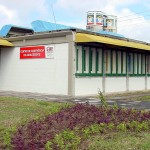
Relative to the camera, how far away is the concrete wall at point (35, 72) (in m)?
20.9

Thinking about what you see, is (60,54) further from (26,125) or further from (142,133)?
(142,133)

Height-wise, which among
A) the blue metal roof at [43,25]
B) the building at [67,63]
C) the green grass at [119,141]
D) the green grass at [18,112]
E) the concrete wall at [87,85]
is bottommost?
the green grass at [119,141]

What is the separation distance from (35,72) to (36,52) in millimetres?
1228

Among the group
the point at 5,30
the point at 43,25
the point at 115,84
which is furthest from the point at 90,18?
the point at 115,84

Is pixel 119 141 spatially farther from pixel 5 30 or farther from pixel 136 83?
pixel 5 30

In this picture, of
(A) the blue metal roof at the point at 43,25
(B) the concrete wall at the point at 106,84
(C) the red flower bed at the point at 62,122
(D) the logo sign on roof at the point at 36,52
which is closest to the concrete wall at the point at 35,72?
(D) the logo sign on roof at the point at 36,52

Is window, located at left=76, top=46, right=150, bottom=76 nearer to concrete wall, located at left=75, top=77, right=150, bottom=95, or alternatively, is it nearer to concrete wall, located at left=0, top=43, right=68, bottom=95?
concrete wall, located at left=75, top=77, right=150, bottom=95

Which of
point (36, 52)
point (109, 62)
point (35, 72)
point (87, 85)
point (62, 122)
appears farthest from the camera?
point (109, 62)

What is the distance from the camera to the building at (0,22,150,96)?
20.5m

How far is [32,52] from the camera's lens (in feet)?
74.7

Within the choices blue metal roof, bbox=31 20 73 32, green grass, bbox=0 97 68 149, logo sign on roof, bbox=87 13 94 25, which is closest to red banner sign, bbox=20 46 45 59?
green grass, bbox=0 97 68 149

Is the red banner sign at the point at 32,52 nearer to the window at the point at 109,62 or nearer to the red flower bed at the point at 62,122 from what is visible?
the window at the point at 109,62

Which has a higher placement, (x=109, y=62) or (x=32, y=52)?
(x=32, y=52)

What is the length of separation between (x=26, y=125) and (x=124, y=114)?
7.81 feet
